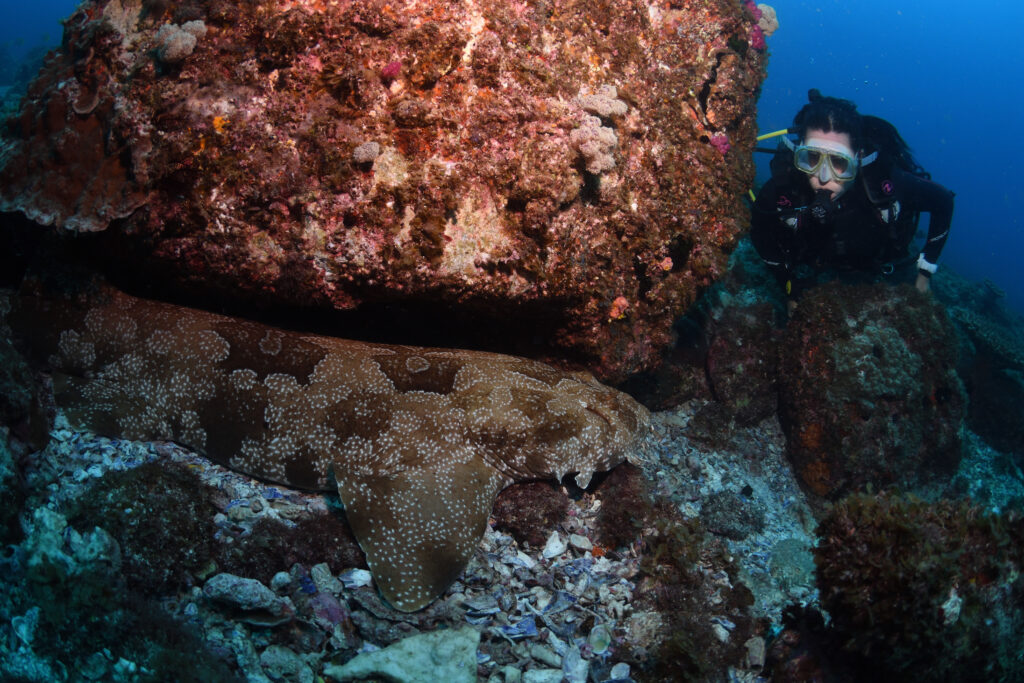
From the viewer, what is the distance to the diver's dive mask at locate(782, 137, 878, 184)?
8117 mm

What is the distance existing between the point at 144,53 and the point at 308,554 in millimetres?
4048

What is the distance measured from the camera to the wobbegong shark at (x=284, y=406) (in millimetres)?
4367

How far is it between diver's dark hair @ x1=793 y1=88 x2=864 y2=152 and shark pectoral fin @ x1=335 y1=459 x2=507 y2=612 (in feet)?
26.5

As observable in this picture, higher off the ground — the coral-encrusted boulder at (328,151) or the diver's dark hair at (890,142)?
the diver's dark hair at (890,142)

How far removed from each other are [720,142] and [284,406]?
615 cm

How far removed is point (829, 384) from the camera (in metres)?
7.42

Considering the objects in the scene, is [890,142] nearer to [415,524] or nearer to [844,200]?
[844,200]

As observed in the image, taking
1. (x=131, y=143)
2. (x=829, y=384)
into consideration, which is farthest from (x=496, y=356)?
(x=829, y=384)

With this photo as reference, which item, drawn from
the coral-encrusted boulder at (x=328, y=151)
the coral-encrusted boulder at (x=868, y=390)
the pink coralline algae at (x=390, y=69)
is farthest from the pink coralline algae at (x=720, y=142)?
the pink coralline algae at (x=390, y=69)

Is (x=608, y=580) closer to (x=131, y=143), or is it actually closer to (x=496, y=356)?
(x=496, y=356)

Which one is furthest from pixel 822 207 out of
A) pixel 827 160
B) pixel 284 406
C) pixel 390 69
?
pixel 284 406

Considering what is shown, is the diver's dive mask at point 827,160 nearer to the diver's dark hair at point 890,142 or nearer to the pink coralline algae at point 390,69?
the diver's dark hair at point 890,142

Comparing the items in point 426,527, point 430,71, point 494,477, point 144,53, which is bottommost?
point 426,527

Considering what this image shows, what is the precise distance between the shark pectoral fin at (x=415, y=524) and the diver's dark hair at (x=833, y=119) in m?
8.06
